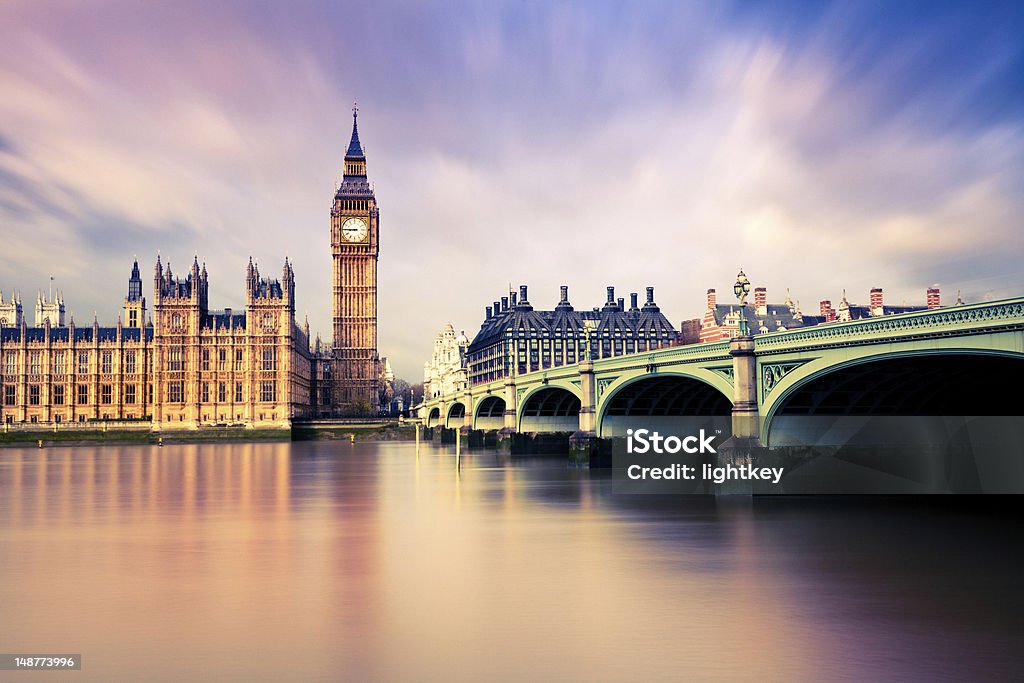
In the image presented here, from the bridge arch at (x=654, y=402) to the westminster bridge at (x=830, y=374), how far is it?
8 centimetres

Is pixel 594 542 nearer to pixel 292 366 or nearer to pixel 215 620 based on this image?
pixel 215 620

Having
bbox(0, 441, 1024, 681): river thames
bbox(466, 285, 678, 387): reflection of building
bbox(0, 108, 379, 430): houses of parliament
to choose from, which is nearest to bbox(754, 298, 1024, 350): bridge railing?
bbox(0, 441, 1024, 681): river thames

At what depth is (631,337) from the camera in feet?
530

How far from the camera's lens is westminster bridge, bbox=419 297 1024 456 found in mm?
27145

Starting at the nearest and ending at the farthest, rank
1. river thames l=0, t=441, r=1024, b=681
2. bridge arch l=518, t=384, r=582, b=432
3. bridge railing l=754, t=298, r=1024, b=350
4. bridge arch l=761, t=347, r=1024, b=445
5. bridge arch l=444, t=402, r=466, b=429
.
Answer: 1. river thames l=0, t=441, r=1024, b=681
2. bridge railing l=754, t=298, r=1024, b=350
3. bridge arch l=761, t=347, r=1024, b=445
4. bridge arch l=518, t=384, r=582, b=432
5. bridge arch l=444, t=402, r=466, b=429

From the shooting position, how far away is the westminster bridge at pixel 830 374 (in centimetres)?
2715

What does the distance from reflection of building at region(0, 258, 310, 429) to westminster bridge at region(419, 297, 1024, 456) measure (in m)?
88.5

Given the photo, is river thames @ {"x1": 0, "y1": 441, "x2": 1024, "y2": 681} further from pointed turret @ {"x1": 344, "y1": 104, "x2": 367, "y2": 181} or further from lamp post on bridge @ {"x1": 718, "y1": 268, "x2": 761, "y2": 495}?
pointed turret @ {"x1": 344, "y1": 104, "x2": 367, "y2": 181}

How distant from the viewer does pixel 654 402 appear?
193 ft

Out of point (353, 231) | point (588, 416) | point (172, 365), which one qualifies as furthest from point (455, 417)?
point (588, 416)

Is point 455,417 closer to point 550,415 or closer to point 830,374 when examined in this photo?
point 550,415

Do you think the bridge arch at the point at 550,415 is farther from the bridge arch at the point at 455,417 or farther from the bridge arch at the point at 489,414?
the bridge arch at the point at 455,417

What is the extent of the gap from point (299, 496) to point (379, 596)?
24625mm

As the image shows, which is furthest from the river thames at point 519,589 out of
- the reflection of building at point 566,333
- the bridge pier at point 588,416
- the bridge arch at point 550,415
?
the reflection of building at point 566,333
